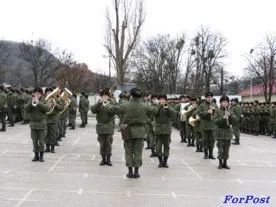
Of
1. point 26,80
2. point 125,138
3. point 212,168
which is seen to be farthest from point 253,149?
point 26,80

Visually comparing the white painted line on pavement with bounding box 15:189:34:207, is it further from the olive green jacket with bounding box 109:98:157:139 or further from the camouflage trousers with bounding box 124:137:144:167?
the olive green jacket with bounding box 109:98:157:139

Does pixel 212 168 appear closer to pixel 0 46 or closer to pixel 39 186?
pixel 39 186

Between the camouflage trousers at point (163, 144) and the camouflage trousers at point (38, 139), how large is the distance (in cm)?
288

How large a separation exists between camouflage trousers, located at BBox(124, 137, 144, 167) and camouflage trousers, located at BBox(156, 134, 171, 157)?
5.78 ft

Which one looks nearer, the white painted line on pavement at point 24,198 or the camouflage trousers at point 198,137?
the white painted line on pavement at point 24,198

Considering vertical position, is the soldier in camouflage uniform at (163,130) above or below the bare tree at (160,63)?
below

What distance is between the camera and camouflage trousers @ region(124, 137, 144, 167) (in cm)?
1088

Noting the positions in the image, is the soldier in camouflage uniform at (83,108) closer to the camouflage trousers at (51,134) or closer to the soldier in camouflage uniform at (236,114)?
the soldier in camouflage uniform at (236,114)

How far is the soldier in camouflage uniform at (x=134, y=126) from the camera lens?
10875 millimetres

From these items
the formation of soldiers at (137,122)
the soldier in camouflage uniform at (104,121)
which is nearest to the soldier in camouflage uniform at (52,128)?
the formation of soldiers at (137,122)

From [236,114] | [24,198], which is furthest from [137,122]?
[236,114]

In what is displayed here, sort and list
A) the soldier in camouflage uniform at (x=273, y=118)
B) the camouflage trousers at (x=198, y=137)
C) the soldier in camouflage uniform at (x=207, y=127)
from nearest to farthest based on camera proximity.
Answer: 1. the soldier in camouflage uniform at (x=207, y=127)
2. the camouflage trousers at (x=198, y=137)
3. the soldier in camouflage uniform at (x=273, y=118)

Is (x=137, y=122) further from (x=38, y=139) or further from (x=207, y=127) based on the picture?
(x=207, y=127)

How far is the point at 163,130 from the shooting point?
41.6 feet
